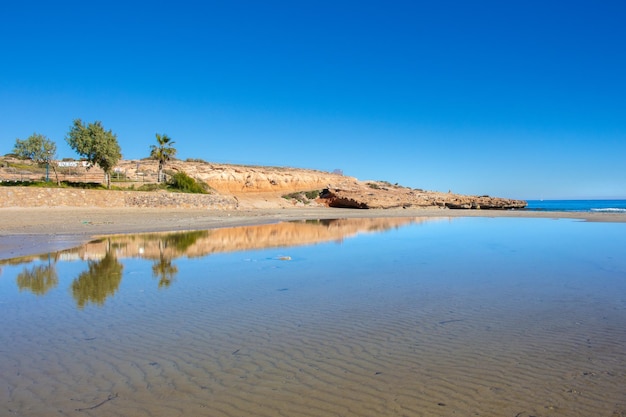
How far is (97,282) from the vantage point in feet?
29.0

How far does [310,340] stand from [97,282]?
18.8 feet

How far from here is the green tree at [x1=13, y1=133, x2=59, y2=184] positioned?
34156mm

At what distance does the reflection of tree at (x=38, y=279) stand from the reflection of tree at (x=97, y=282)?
1.55 ft

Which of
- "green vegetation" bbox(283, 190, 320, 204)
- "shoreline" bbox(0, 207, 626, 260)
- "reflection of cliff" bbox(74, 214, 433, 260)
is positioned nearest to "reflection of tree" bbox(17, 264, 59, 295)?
"reflection of cliff" bbox(74, 214, 433, 260)

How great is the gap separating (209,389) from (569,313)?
566 centimetres

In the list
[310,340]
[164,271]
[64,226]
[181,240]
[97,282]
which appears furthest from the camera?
[64,226]

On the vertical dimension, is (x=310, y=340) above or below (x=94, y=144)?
below

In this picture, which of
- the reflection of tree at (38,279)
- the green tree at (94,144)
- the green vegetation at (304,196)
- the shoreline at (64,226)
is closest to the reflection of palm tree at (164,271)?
the reflection of tree at (38,279)

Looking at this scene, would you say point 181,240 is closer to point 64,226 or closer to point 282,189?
point 64,226

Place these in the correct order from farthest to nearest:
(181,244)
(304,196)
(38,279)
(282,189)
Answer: (282,189), (304,196), (181,244), (38,279)

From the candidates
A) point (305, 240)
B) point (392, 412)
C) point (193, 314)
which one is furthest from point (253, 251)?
point (392, 412)

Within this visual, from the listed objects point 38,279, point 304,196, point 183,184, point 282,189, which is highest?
point 282,189

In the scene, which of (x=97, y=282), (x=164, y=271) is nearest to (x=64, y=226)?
(x=164, y=271)

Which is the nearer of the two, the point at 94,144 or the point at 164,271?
the point at 164,271
